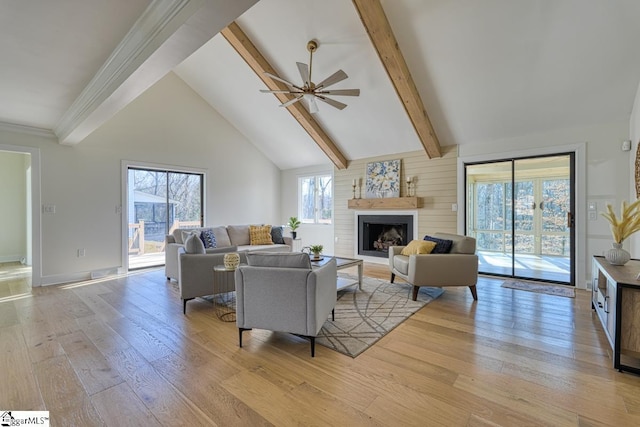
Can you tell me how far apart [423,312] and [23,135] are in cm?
656

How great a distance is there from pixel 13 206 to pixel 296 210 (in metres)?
6.51

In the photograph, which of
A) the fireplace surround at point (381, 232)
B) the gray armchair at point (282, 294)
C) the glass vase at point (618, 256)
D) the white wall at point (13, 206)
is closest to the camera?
the gray armchair at point (282, 294)

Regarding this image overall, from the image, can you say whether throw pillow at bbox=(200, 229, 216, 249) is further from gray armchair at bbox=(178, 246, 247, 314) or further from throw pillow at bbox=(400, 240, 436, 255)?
throw pillow at bbox=(400, 240, 436, 255)

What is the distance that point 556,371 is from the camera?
84.2 inches

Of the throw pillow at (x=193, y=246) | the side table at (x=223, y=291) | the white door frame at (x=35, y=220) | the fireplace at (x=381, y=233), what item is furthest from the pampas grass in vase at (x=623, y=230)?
the white door frame at (x=35, y=220)

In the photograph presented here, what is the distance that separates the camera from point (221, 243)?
5453 mm

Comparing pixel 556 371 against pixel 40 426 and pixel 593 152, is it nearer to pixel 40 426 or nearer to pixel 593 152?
pixel 40 426

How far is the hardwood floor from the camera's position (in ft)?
5.58

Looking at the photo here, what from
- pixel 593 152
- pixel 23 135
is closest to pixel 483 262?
pixel 593 152

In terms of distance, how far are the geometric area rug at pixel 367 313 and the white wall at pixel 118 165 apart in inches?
171

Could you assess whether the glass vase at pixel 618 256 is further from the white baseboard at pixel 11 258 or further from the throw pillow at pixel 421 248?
the white baseboard at pixel 11 258

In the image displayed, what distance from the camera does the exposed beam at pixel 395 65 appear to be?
345cm

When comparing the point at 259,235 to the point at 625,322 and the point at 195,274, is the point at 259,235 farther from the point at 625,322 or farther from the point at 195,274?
the point at 625,322

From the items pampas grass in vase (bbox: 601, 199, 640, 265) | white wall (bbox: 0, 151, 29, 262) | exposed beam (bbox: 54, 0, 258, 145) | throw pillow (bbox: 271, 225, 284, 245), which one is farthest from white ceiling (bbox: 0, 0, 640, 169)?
white wall (bbox: 0, 151, 29, 262)
